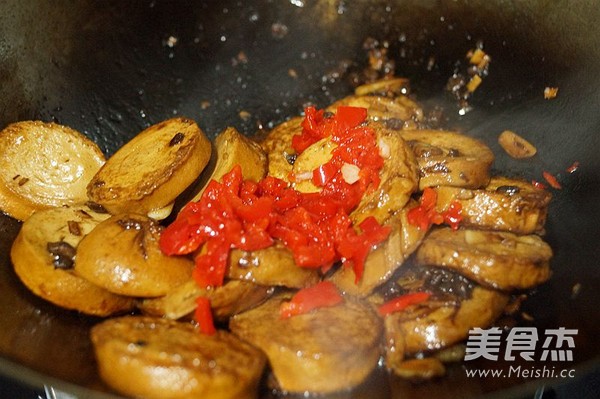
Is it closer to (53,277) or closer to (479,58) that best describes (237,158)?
(53,277)

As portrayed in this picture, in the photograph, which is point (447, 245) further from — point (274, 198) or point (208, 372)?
point (208, 372)

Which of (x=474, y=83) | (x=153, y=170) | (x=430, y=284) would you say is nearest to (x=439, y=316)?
(x=430, y=284)

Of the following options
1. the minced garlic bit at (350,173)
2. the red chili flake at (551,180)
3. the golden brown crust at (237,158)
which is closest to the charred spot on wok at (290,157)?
the golden brown crust at (237,158)

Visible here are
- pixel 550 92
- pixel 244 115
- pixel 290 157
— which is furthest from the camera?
pixel 244 115

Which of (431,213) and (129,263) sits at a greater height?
(129,263)

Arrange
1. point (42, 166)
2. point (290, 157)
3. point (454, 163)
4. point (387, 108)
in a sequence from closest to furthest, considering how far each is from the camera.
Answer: point (454, 163), point (42, 166), point (290, 157), point (387, 108)

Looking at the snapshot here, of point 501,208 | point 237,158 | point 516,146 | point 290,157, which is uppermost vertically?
point 237,158

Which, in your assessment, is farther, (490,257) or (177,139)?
(177,139)

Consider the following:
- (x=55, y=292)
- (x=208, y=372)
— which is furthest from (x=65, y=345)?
(x=208, y=372)
